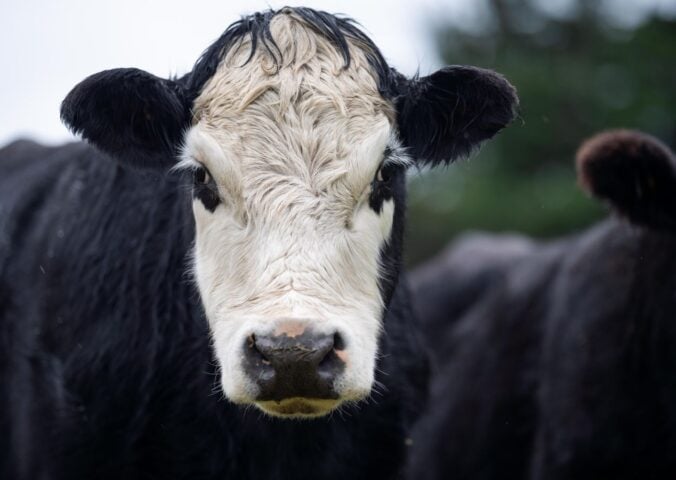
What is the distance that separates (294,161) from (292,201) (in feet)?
0.72

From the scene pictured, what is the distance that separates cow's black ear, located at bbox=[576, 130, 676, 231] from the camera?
7.06 meters

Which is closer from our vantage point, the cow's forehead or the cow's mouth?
the cow's mouth

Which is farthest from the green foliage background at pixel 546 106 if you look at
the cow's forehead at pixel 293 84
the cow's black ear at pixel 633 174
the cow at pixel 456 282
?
the cow's forehead at pixel 293 84

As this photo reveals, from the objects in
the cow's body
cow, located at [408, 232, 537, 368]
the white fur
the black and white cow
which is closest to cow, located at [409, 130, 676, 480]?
cow, located at [408, 232, 537, 368]

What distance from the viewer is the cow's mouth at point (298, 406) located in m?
4.50

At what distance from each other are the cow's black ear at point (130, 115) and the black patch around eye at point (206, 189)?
244mm

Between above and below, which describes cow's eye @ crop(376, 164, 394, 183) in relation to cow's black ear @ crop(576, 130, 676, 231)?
below

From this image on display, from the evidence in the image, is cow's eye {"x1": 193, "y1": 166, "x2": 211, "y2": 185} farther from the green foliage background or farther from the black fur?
the green foliage background

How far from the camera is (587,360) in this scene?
7.44 m

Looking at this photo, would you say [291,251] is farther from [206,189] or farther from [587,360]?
[587,360]

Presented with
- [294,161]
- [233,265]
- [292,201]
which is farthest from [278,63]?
[233,265]

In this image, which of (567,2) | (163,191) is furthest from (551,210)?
(163,191)

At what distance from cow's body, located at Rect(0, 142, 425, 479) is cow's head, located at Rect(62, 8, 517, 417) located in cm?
48

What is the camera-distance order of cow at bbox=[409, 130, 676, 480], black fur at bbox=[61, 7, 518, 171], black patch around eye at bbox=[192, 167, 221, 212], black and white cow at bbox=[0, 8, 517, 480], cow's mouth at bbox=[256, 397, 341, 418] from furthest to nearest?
cow at bbox=[409, 130, 676, 480]
black fur at bbox=[61, 7, 518, 171]
black patch around eye at bbox=[192, 167, 221, 212]
black and white cow at bbox=[0, 8, 517, 480]
cow's mouth at bbox=[256, 397, 341, 418]
